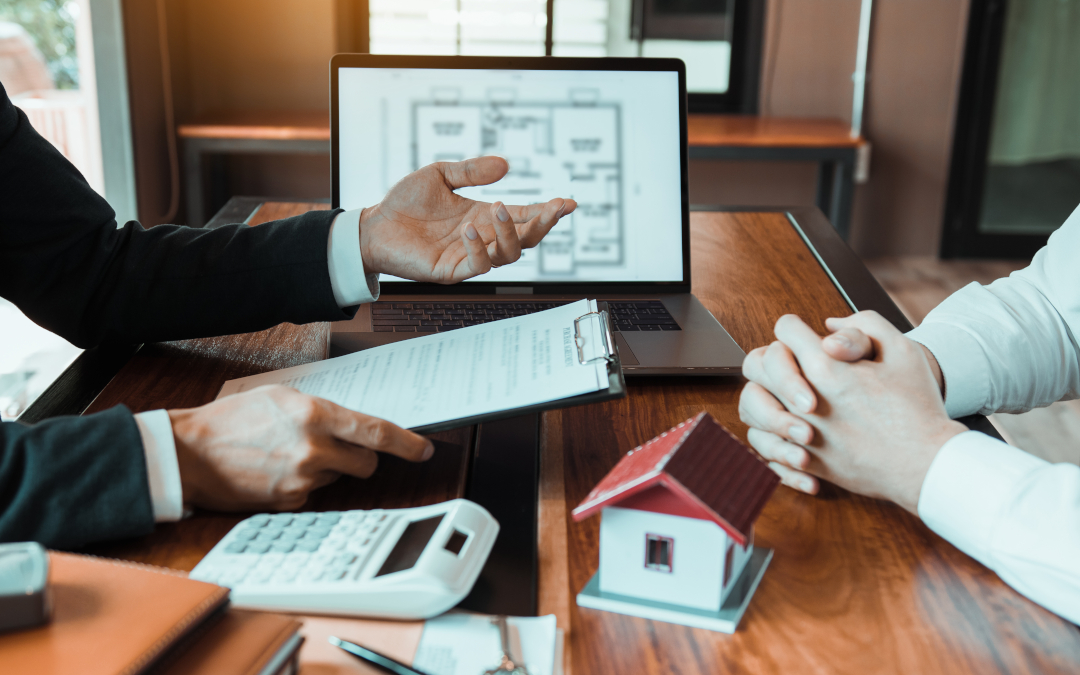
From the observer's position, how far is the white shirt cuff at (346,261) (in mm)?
849

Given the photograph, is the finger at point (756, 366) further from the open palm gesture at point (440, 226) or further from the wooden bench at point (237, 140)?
the wooden bench at point (237, 140)

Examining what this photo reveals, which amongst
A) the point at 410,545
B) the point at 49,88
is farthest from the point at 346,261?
the point at 49,88

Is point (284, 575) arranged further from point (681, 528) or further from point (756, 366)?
point (756, 366)


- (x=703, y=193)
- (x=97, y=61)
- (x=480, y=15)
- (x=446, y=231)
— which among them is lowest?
(x=703, y=193)

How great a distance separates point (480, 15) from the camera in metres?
3.50

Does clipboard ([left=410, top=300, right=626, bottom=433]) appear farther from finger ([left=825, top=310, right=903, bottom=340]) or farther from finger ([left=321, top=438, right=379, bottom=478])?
finger ([left=825, top=310, right=903, bottom=340])

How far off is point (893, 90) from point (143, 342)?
134 inches

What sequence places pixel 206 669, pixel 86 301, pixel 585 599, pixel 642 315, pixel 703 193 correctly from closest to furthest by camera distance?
pixel 206 669 < pixel 585 599 < pixel 86 301 < pixel 642 315 < pixel 703 193

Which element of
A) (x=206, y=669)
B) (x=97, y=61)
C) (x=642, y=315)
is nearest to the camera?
(x=206, y=669)

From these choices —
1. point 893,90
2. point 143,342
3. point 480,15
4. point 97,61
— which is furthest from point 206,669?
point 893,90

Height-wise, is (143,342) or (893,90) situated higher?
(893,90)

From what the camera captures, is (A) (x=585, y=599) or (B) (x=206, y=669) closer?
(B) (x=206, y=669)

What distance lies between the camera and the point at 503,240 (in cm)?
83

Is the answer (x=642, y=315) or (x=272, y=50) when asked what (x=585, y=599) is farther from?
(x=272, y=50)
